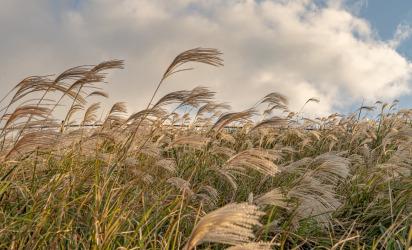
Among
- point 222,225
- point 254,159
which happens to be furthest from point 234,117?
point 222,225

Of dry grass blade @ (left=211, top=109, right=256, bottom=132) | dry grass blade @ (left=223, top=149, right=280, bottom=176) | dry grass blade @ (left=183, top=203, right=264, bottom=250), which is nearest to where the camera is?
dry grass blade @ (left=183, top=203, right=264, bottom=250)

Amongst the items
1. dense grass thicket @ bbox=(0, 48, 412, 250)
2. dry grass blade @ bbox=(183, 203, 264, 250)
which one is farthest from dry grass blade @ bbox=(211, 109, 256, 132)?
dry grass blade @ bbox=(183, 203, 264, 250)

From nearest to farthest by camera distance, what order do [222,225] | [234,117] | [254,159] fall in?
[222,225] < [254,159] < [234,117]

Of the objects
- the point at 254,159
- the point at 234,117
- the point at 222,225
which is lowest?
the point at 222,225

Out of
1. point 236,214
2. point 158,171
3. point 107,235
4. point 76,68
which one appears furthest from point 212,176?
point 236,214

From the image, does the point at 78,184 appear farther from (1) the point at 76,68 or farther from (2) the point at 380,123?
(2) the point at 380,123

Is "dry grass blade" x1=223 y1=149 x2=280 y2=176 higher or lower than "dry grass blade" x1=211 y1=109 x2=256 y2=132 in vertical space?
lower

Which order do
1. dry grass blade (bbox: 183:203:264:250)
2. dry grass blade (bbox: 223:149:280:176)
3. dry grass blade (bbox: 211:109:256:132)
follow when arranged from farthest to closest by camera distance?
dry grass blade (bbox: 211:109:256:132) < dry grass blade (bbox: 223:149:280:176) < dry grass blade (bbox: 183:203:264:250)

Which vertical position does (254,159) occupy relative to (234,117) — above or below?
below

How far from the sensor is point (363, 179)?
15.8ft

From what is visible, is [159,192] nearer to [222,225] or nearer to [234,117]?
[234,117]

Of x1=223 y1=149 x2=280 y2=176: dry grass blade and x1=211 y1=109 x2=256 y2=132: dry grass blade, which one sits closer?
x1=223 y1=149 x2=280 y2=176: dry grass blade

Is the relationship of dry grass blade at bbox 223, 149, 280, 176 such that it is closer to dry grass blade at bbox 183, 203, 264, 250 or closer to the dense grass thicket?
the dense grass thicket

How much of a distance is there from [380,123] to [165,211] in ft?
18.6
